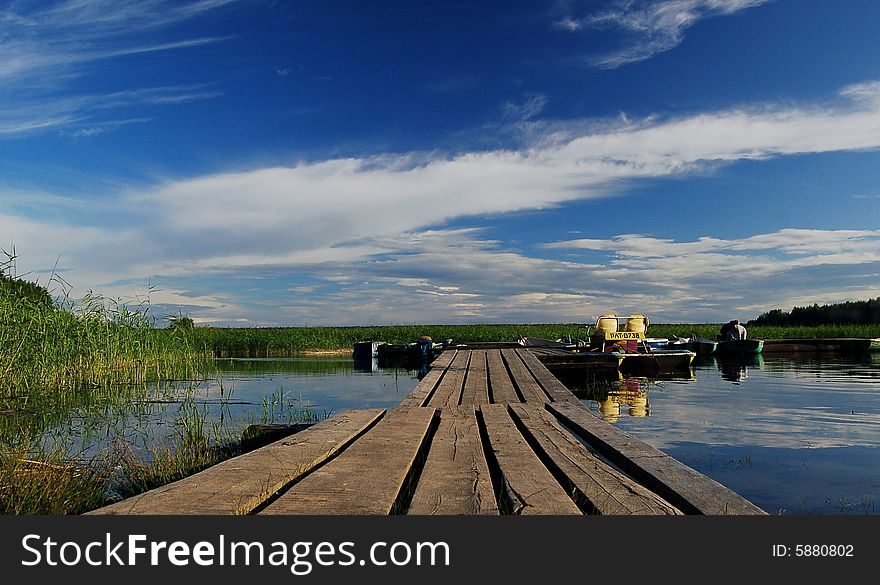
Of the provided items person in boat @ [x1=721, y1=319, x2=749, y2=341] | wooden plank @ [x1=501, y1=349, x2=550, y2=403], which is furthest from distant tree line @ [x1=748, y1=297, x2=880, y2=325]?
wooden plank @ [x1=501, y1=349, x2=550, y2=403]

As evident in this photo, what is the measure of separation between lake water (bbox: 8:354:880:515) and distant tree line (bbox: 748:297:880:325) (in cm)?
3122

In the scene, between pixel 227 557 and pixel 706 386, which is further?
pixel 706 386

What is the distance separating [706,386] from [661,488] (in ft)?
46.3

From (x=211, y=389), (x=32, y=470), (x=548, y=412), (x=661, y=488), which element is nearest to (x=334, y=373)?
(x=211, y=389)

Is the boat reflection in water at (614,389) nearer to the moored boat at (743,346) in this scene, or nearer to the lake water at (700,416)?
the lake water at (700,416)

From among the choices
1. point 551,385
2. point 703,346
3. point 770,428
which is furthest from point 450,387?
point 703,346

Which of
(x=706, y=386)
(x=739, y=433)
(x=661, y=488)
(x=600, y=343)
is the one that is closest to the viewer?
(x=661, y=488)

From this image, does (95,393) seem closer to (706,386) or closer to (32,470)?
(32,470)

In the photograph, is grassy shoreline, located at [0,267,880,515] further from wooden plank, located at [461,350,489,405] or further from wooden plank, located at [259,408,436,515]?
wooden plank, located at [461,350,489,405]

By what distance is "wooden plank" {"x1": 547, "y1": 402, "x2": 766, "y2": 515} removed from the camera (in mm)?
3377

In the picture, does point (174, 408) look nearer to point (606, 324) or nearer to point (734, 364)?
point (606, 324)

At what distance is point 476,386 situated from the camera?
11242 mm

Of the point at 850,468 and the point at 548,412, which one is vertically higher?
the point at 548,412

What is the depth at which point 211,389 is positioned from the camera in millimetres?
15555
